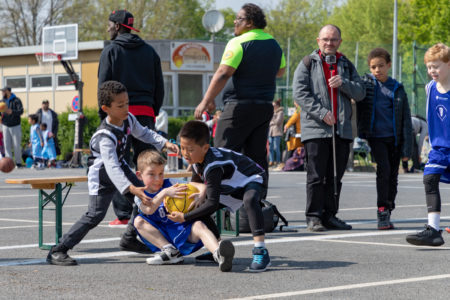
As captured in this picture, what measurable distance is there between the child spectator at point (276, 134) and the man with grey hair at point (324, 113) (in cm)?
1715

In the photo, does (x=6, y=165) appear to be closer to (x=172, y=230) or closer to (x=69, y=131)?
(x=172, y=230)

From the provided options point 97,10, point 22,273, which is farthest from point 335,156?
point 97,10

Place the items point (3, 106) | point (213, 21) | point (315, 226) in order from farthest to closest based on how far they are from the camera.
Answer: point (213, 21)
point (3, 106)
point (315, 226)

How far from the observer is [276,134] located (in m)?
27.0

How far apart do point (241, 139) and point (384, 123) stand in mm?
1767

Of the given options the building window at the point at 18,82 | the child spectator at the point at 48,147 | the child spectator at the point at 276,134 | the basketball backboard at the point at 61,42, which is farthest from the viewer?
the building window at the point at 18,82

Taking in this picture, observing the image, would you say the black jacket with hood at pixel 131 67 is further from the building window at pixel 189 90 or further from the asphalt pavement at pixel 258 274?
the building window at pixel 189 90

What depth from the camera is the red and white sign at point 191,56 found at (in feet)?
135

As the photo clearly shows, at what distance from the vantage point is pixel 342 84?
9.27 meters

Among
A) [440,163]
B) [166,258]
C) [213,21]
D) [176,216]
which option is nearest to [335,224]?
[440,163]

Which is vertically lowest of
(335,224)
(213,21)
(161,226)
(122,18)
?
(335,224)

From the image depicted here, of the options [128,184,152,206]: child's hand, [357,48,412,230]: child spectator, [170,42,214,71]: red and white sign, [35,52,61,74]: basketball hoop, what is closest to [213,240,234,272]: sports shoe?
[128,184,152,206]: child's hand

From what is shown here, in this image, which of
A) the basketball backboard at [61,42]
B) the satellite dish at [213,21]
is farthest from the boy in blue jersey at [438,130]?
the satellite dish at [213,21]

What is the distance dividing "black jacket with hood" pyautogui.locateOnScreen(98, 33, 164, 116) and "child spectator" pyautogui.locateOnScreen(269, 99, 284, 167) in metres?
17.5
